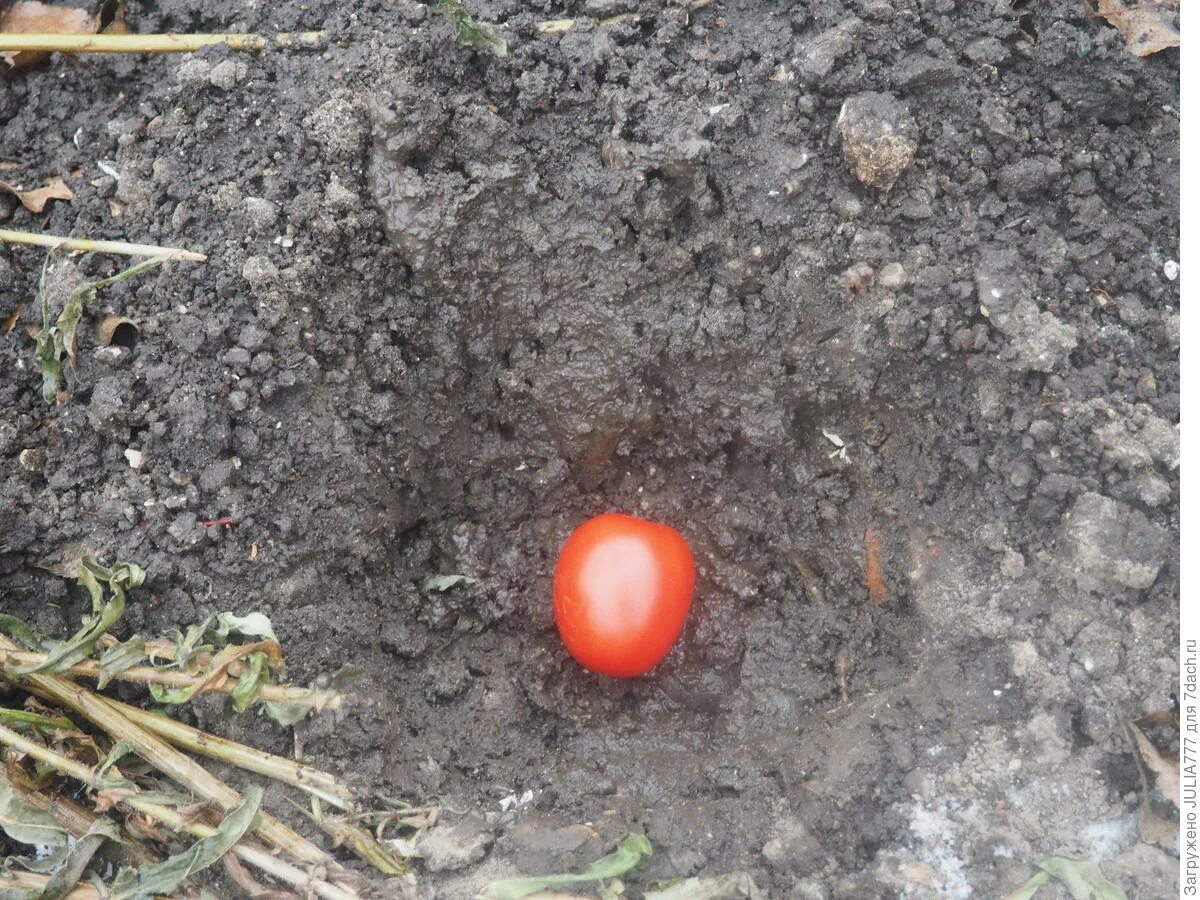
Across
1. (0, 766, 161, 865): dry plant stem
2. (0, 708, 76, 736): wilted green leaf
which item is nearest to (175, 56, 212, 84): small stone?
(0, 708, 76, 736): wilted green leaf

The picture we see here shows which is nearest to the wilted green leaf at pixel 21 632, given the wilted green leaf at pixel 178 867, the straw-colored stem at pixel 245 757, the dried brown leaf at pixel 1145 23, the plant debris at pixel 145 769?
the plant debris at pixel 145 769

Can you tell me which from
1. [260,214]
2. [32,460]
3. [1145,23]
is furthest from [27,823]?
[1145,23]

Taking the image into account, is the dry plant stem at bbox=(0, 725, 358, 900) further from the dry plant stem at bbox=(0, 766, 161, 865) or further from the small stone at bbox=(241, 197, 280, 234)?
the small stone at bbox=(241, 197, 280, 234)

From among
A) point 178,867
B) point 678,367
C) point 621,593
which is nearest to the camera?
point 178,867

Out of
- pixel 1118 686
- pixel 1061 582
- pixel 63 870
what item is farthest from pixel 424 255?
pixel 1118 686

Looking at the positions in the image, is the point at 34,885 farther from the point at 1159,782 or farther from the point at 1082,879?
the point at 1159,782

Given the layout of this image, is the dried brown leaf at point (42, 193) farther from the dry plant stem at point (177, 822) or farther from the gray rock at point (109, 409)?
the dry plant stem at point (177, 822)

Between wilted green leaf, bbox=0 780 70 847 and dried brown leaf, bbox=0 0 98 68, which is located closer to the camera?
wilted green leaf, bbox=0 780 70 847

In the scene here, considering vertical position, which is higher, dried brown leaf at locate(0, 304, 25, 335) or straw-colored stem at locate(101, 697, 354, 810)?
dried brown leaf at locate(0, 304, 25, 335)
